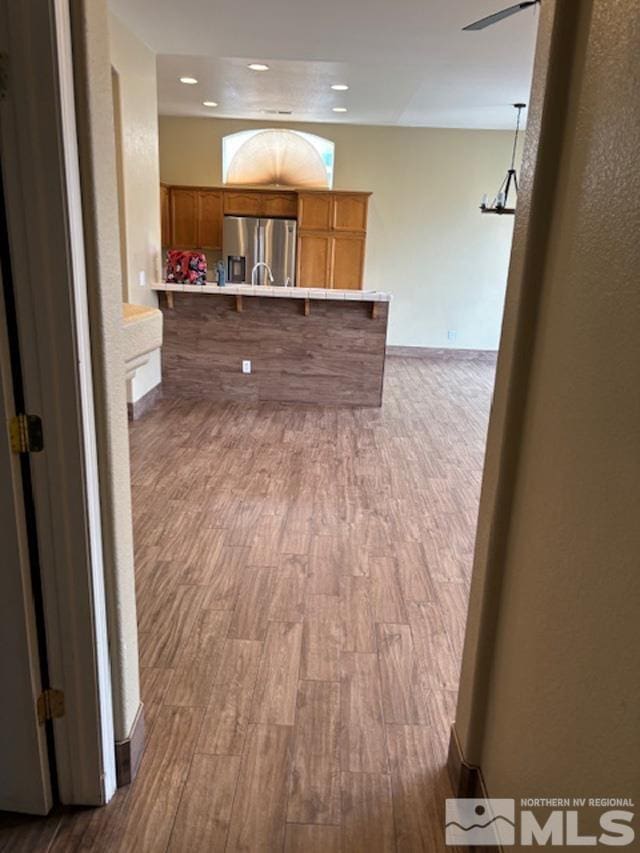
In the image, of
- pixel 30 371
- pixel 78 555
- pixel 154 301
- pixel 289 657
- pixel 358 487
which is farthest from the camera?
pixel 154 301

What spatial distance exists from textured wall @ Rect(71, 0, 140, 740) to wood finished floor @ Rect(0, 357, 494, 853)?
273 mm

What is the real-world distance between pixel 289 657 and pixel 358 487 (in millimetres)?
1692

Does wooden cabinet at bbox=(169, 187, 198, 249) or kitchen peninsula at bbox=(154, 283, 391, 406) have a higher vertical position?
wooden cabinet at bbox=(169, 187, 198, 249)

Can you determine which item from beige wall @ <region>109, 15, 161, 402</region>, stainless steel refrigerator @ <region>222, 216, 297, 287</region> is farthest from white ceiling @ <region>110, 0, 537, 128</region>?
stainless steel refrigerator @ <region>222, 216, 297, 287</region>

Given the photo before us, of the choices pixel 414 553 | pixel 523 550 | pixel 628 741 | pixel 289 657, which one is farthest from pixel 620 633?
pixel 414 553

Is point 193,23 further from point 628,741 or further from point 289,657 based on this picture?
point 628,741

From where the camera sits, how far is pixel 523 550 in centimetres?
132

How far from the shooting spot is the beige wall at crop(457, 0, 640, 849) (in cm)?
88

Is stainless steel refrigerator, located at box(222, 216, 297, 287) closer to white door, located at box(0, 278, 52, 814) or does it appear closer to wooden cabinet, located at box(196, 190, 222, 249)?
wooden cabinet, located at box(196, 190, 222, 249)

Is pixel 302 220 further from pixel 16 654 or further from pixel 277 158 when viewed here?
pixel 16 654

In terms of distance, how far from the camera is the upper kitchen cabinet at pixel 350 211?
24.8ft

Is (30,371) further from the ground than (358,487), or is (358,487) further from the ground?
(30,371)

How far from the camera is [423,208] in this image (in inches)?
306

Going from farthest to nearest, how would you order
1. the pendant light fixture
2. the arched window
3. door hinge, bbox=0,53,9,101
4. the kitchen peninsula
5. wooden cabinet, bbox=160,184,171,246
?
the arched window → wooden cabinet, bbox=160,184,171,246 → the pendant light fixture → the kitchen peninsula → door hinge, bbox=0,53,9,101
